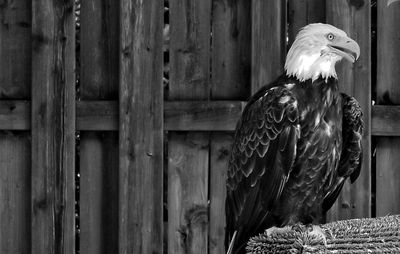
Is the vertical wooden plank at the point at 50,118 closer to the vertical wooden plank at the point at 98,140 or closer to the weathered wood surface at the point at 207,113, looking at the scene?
the vertical wooden plank at the point at 98,140

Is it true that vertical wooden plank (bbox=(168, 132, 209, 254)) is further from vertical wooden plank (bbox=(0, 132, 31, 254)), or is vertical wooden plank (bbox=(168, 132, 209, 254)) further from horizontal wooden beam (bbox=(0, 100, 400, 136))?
vertical wooden plank (bbox=(0, 132, 31, 254))

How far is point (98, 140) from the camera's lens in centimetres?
436

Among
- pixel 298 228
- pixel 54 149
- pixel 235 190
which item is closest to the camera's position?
pixel 298 228

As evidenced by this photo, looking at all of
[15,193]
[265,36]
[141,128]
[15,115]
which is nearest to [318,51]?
[265,36]

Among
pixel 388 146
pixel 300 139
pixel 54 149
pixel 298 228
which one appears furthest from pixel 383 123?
pixel 54 149

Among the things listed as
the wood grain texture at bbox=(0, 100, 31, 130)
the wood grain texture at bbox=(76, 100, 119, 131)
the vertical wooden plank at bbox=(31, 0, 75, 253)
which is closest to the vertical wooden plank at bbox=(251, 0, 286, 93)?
A: the wood grain texture at bbox=(76, 100, 119, 131)

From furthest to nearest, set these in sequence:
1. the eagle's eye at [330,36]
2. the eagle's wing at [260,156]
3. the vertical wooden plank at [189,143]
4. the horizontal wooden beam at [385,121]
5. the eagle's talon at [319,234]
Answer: the vertical wooden plank at [189,143]
the horizontal wooden beam at [385,121]
the eagle's eye at [330,36]
the eagle's wing at [260,156]
the eagle's talon at [319,234]

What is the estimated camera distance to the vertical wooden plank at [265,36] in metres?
4.22

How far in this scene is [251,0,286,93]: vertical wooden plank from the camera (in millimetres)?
4223

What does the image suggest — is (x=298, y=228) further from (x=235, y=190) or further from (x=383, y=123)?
(x=383, y=123)

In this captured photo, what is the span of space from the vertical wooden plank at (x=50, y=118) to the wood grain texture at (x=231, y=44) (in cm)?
70

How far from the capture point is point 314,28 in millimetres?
3971

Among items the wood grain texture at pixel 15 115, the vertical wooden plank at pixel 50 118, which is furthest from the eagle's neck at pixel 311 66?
→ the wood grain texture at pixel 15 115

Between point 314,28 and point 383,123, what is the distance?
0.61m
